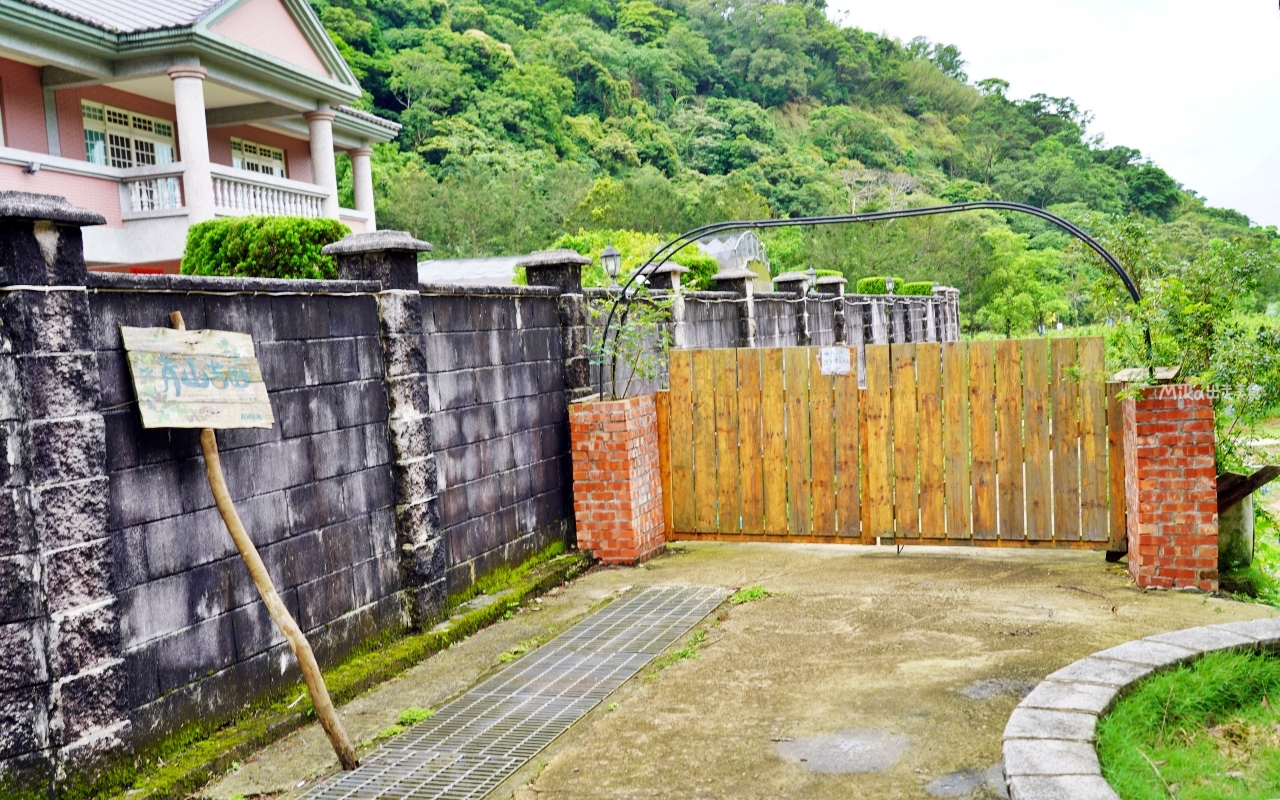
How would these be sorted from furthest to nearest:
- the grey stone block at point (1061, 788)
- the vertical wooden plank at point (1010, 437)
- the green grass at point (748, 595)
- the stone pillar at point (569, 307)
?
the stone pillar at point (569, 307), the vertical wooden plank at point (1010, 437), the green grass at point (748, 595), the grey stone block at point (1061, 788)

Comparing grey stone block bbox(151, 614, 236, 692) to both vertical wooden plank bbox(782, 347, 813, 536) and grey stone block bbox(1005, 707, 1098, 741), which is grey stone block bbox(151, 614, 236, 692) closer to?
grey stone block bbox(1005, 707, 1098, 741)

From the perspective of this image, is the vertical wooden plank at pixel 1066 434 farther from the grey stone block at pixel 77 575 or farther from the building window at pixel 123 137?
the building window at pixel 123 137

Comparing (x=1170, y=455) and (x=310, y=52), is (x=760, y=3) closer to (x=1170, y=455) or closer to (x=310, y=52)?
(x=310, y=52)

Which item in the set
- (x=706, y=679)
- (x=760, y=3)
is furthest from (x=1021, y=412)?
(x=760, y=3)

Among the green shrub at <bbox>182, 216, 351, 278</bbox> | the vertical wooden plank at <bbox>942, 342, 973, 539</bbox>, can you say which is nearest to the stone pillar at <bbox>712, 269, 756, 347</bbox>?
the green shrub at <bbox>182, 216, 351, 278</bbox>

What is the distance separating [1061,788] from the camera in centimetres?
318

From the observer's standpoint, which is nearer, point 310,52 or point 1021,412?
point 1021,412

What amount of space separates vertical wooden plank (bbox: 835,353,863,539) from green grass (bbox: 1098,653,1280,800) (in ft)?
12.4

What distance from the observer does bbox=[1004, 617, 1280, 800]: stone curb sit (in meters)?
3.24

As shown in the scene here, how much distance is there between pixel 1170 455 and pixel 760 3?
94678 mm

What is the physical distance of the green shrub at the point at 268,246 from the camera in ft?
29.7

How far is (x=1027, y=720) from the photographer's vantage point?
3725 mm

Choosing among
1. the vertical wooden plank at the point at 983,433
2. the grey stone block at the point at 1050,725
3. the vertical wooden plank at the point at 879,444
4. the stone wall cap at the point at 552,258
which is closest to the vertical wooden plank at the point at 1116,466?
the vertical wooden plank at the point at 983,433

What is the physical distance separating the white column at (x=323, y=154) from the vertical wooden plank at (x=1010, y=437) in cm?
1311
